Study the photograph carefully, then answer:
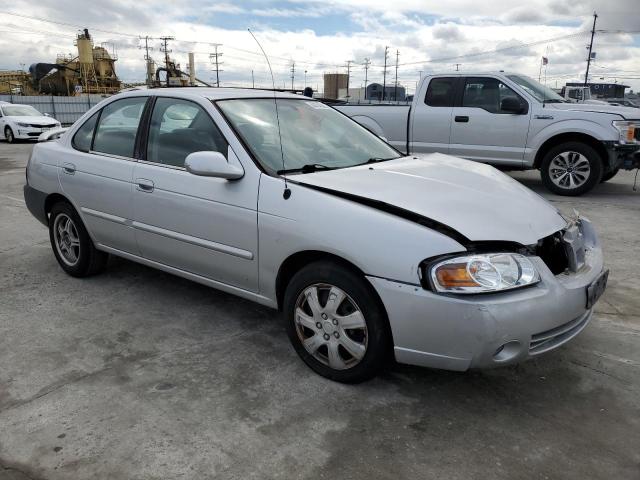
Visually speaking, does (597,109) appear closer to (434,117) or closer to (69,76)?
(434,117)

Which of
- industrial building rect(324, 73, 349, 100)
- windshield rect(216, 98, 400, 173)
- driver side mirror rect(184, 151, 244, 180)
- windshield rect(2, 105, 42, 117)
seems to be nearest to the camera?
driver side mirror rect(184, 151, 244, 180)

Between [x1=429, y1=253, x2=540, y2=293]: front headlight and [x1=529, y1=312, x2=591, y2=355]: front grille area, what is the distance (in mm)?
291

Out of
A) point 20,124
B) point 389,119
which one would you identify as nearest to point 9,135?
point 20,124

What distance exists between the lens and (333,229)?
2.78m

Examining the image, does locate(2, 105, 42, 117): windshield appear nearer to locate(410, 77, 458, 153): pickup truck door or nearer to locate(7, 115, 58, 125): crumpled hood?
locate(7, 115, 58, 125): crumpled hood

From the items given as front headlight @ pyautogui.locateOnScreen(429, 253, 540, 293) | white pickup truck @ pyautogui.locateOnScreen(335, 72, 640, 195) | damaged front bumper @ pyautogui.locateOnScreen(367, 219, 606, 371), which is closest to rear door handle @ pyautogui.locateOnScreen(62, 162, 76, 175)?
damaged front bumper @ pyautogui.locateOnScreen(367, 219, 606, 371)

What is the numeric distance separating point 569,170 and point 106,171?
7.04 m

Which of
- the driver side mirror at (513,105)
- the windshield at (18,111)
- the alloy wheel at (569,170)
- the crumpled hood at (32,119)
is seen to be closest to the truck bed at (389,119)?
the driver side mirror at (513,105)

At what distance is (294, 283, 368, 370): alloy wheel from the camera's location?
9.25 ft

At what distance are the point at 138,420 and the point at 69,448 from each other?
326mm

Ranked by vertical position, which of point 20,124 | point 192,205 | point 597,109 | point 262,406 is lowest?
point 262,406

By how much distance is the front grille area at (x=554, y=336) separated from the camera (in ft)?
8.54

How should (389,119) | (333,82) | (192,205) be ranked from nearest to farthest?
(192,205)
(389,119)
(333,82)

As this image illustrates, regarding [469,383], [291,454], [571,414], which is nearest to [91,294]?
[291,454]
